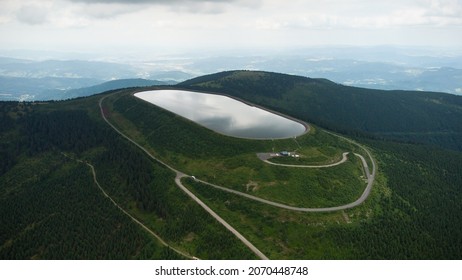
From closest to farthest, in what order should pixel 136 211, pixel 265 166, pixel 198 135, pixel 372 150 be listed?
pixel 136 211 < pixel 265 166 < pixel 198 135 < pixel 372 150

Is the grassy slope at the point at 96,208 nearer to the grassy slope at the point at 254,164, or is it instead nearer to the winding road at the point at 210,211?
the winding road at the point at 210,211

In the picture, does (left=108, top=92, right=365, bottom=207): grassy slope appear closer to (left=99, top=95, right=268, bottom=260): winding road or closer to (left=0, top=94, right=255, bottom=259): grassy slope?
(left=99, top=95, right=268, bottom=260): winding road

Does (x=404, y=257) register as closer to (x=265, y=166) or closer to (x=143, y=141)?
(x=265, y=166)

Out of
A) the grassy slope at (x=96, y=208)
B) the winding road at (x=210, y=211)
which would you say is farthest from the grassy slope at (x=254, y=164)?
the grassy slope at (x=96, y=208)

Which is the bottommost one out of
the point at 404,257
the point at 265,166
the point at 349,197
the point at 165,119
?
the point at 404,257

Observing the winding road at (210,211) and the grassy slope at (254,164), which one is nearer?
the winding road at (210,211)

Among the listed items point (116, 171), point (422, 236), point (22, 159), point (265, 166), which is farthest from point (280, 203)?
point (22, 159)

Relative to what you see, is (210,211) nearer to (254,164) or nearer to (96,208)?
(254,164)

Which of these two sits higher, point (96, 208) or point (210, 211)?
point (210, 211)

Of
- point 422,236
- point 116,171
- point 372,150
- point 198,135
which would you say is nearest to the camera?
point 422,236

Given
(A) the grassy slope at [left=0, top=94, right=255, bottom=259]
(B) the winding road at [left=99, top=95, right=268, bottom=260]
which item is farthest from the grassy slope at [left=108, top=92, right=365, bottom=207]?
(A) the grassy slope at [left=0, top=94, right=255, bottom=259]

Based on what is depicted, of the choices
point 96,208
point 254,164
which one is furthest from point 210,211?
point 96,208
